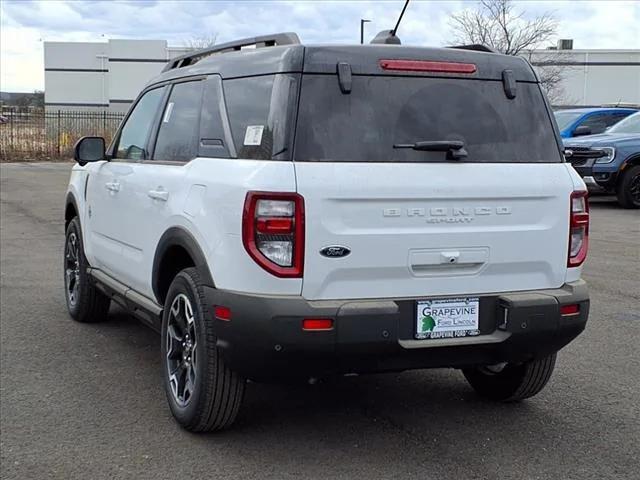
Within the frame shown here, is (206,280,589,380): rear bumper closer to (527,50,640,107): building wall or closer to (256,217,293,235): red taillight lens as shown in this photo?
(256,217,293,235): red taillight lens

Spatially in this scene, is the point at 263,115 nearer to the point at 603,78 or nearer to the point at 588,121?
the point at 588,121

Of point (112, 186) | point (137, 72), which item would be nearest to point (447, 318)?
point (112, 186)

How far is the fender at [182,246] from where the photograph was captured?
4.05 metres

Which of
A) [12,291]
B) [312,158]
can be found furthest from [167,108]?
[12,291]

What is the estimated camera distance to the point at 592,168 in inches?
594

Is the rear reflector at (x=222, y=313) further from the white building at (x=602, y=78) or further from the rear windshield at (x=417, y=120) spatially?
the white building at (x=602, y=78)

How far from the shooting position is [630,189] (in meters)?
15.2

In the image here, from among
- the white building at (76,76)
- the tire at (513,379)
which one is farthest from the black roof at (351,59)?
the white building at (76,76)

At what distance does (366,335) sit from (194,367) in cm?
104

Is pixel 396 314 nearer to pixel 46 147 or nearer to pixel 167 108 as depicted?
pixel 167 108

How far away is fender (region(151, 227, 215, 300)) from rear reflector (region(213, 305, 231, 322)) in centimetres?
12

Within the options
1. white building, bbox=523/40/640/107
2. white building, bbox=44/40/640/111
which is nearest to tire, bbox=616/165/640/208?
white building, bbox=44/40/640/111

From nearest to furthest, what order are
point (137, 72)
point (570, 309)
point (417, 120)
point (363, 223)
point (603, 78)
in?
point (363, 223) < point (417, 120) < point (570, 309) < point (603, 78) < point (137, 72)

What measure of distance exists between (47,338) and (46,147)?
86.0 ft
